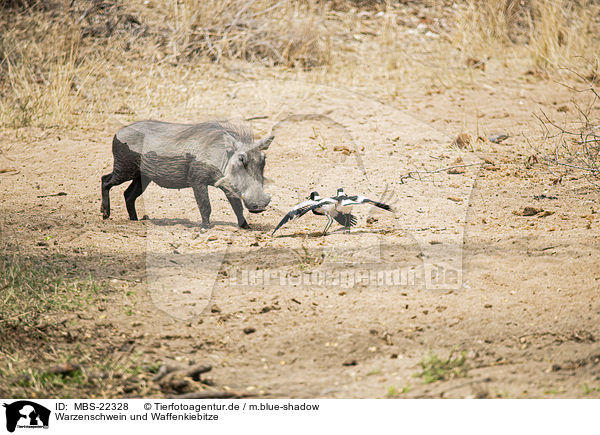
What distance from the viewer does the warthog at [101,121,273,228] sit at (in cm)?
441

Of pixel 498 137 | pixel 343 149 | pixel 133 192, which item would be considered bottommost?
pixel 343 149

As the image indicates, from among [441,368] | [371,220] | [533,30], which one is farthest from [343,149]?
[533,30]

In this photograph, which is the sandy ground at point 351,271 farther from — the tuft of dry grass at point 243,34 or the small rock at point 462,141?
the tuft of dry grass at point 243,34

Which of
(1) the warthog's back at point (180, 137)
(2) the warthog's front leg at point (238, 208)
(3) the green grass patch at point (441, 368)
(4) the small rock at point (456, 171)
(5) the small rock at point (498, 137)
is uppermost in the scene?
(1) the warthog's back at point (180, 137)

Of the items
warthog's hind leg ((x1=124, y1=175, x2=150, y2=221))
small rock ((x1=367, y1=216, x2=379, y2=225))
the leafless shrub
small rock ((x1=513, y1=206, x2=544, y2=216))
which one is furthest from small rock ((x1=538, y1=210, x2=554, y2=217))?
warthog's hind leg ((x1=124, y1=175, x2=150, y2=221))

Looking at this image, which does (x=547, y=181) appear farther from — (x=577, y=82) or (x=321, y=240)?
(x=577, y=82)

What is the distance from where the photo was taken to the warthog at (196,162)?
14.5ft

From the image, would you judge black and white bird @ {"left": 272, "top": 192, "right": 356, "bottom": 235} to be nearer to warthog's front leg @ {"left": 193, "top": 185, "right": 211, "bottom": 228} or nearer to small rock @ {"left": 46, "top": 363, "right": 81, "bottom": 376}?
warthog's front leg @ {"left": 193, "top": 185, "right": 211, "bottom": 228}

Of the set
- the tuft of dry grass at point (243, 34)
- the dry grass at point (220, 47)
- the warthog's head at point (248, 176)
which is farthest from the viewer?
the tuft of dry grass at point (243, 34)

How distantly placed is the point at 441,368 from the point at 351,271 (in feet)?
3.62

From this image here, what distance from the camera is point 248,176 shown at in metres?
4.41

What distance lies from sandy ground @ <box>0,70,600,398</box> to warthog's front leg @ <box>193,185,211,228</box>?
0.27ft
